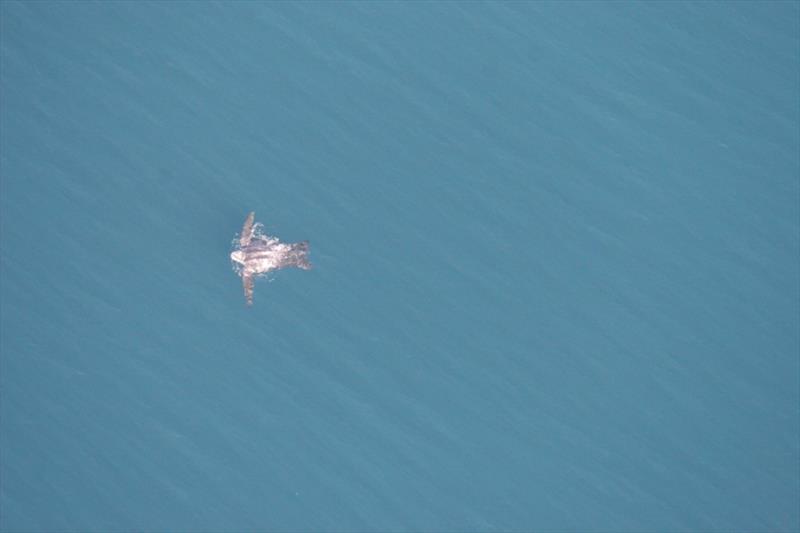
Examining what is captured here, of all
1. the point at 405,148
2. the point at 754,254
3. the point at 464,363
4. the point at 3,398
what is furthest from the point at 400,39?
the point at 3,398

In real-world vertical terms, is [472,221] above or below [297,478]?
above

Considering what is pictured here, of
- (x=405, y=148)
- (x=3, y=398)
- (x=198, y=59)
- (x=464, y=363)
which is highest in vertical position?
(x=198, y=59)

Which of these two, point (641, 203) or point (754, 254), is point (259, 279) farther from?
point (754, 254)
